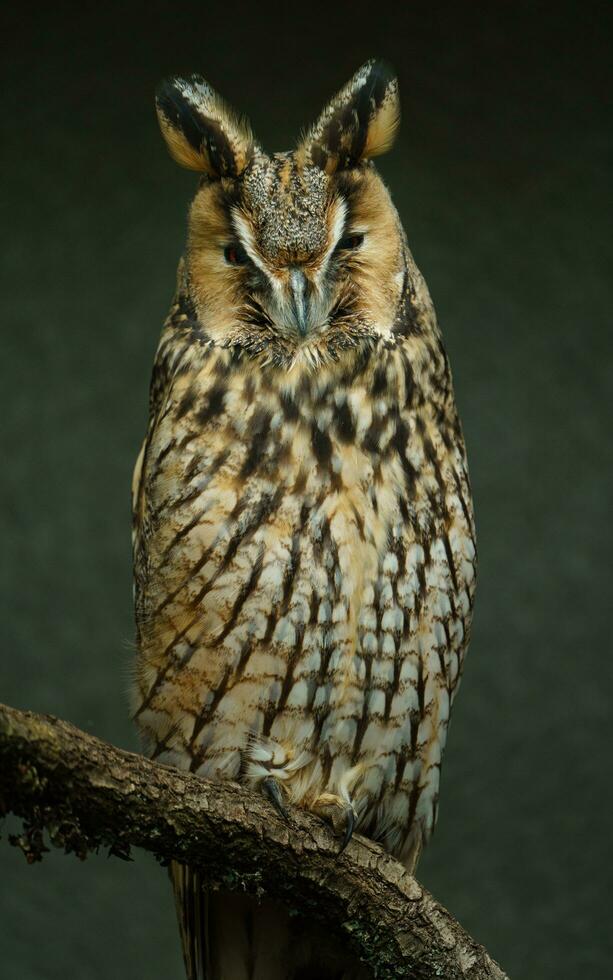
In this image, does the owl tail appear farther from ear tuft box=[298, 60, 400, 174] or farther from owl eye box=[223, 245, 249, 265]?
ear tuft box=[298, 60, 400, 174]

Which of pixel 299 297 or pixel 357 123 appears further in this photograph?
pixel 357 123

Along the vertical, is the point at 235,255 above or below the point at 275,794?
above

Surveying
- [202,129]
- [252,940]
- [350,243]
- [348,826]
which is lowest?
[252,940]

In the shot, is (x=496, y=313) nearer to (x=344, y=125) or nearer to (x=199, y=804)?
(x=344, y=125)

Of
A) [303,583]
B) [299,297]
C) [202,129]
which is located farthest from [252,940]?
[202,129]

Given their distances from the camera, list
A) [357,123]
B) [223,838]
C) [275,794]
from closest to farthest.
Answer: [223,838] → [275,794] → [357,123]

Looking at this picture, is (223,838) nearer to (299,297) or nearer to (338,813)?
(338,813)

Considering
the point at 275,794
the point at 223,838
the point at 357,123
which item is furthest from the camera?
the point at 357,123

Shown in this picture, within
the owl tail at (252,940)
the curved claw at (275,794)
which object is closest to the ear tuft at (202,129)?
the curved claw at (275,794)
